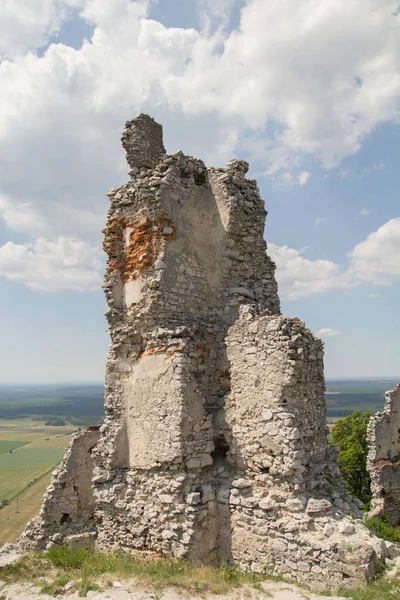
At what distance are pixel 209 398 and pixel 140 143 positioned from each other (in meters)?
5.77

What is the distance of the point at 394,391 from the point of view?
1798cm

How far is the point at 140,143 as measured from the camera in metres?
9.48

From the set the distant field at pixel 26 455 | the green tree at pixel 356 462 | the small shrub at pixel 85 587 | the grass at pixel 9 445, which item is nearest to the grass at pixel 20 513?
the distant field at pixel 26 455

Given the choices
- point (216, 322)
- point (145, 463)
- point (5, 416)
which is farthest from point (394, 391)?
point (5, 416)

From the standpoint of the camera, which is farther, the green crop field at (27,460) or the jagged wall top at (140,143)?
the green crop field at (27,460)

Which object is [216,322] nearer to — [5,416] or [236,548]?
[236,548]

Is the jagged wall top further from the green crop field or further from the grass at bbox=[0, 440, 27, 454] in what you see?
the grass at bbox=[0, 440, 27, 454]

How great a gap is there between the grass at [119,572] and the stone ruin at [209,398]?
35 centimetres

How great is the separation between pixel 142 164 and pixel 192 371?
484 centimetres

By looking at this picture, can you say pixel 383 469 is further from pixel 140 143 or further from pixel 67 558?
pixel 140 143

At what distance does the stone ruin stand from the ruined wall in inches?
118

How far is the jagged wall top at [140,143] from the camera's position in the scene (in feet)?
31.1

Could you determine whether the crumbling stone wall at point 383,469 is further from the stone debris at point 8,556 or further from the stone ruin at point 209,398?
the stone debris at point 8,556

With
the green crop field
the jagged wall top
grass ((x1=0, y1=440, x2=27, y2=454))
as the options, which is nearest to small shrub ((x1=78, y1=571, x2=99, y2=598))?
the jagged wall top
